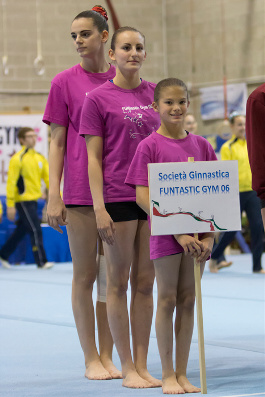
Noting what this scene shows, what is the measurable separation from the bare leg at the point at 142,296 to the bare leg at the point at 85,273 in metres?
0.20

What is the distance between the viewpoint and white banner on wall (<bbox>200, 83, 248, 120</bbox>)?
12.9m

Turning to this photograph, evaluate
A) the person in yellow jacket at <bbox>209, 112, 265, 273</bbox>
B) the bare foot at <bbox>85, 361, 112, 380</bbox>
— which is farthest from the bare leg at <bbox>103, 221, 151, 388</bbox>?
the person in yellow jacket at <bbox>209, 112, 265, 273</bbox>

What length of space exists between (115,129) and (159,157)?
0.28 metres

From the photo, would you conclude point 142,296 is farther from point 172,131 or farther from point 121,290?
point 172,131

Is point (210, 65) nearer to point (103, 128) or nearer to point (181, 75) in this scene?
point (181, 75)

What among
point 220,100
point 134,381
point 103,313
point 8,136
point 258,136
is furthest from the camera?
point 220,100

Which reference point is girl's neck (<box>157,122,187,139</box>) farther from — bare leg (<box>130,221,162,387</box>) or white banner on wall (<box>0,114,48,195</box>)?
white banner on wall (<box>0,114,48,195</box>)

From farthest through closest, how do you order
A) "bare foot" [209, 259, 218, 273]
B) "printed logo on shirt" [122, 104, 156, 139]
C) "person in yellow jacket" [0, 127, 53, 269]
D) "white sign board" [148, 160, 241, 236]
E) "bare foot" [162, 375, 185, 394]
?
"person in yellow jacket" [0, 127, 53, 269] < "bare foot" [209, 259, 218, 273] < "printed logo on shirt" [122, 104, 156, 139] < "bare foot" [162, 375, 185, 394] < "white sign board" [148, 160, 241, 236]

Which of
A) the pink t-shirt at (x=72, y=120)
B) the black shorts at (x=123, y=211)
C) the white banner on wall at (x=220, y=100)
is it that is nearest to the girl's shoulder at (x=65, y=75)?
the pink t-shirt at (x=72, y=120)

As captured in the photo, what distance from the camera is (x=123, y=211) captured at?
3.28m

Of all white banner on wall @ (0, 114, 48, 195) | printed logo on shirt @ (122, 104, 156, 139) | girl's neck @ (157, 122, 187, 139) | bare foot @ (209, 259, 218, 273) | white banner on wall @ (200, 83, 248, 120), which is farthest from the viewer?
white banner on wall @ (200, 83, 248, 120)

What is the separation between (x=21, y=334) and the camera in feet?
15.6

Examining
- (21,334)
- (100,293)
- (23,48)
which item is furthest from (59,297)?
(23,48)

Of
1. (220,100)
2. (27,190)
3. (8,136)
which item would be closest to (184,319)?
(27,190)
